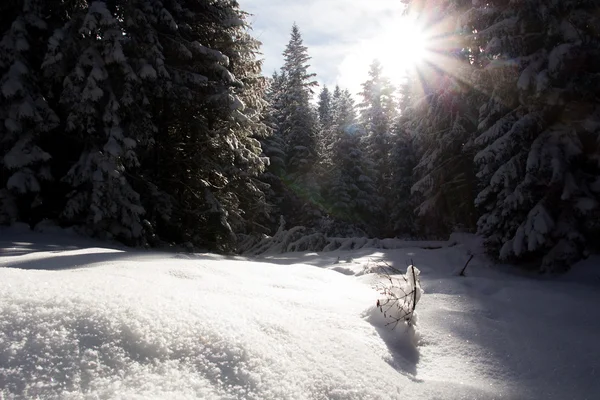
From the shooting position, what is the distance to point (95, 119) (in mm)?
7734

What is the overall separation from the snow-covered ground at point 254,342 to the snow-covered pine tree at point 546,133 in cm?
298

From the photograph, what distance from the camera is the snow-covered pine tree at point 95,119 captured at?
7.25m

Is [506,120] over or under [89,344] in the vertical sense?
over

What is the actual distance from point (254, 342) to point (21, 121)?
7806 millimetres

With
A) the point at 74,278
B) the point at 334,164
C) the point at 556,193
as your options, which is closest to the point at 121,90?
the point at 74,278

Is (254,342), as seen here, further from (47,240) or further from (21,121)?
(21,121)

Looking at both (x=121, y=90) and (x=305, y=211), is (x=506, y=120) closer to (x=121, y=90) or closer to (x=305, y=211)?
(x=121, y=90)

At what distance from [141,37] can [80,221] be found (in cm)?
453

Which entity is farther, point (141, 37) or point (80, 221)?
point (141, 37)

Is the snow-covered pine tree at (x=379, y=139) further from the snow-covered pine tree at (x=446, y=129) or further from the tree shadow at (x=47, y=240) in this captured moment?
the tree shadow at (x=47, y=240)

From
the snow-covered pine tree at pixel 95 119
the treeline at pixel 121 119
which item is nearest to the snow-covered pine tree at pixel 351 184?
the treeline at pixel 121 119

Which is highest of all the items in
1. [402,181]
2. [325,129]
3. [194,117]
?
[325,129]

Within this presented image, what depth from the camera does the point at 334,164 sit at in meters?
32.6

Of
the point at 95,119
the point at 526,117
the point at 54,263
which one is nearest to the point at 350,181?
the point at 526,117
